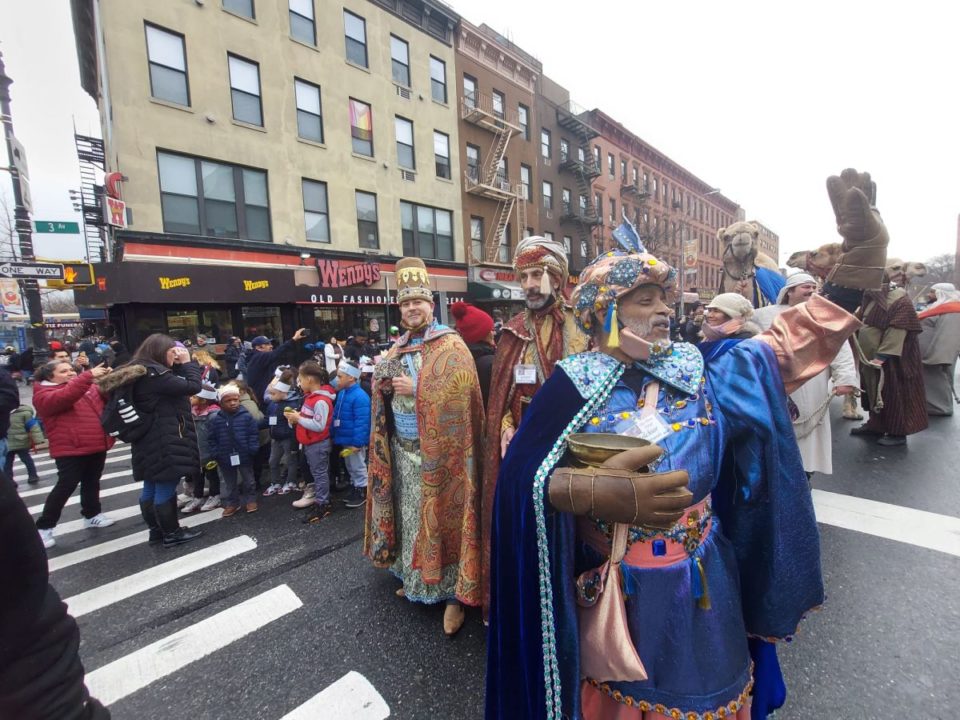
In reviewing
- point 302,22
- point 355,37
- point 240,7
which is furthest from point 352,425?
point 355,37

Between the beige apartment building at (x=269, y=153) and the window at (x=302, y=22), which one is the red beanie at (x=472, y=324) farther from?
the window at (x=302, y=22)

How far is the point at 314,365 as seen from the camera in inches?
201

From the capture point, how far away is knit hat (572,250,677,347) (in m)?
1.47

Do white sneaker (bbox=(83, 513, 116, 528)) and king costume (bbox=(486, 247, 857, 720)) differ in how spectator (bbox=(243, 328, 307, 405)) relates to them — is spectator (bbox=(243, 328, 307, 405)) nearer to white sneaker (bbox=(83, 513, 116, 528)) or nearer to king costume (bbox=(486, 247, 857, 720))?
white sneaker (bbox=(83, 513, 116, 528))

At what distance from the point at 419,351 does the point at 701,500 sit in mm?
2035

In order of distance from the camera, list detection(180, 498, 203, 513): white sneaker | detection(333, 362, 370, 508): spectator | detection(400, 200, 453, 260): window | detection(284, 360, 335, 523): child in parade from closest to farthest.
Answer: detection(284, 360, 335, 523): child in parade, detection(333, 362, 370, 508): spectator, detection(180, 498, 203, 513): white sneaker, detection(400, 200, 453, 260): window

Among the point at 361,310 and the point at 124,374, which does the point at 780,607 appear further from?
the point at 361,310

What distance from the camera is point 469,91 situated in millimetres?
19141

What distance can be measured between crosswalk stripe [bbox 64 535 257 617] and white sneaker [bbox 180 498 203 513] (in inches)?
47.2

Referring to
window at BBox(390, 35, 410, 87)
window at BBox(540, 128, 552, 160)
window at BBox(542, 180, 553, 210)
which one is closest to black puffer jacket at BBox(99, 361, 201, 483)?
window at BBox(390, 35, 410, 87)

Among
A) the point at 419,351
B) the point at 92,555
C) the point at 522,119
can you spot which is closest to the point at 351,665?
the point at 419,351

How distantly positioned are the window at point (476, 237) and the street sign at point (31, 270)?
542 inches

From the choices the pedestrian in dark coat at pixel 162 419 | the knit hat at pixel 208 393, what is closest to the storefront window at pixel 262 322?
the knit hat at pixel 208 393

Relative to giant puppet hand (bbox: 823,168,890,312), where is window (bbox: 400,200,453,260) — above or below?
above
